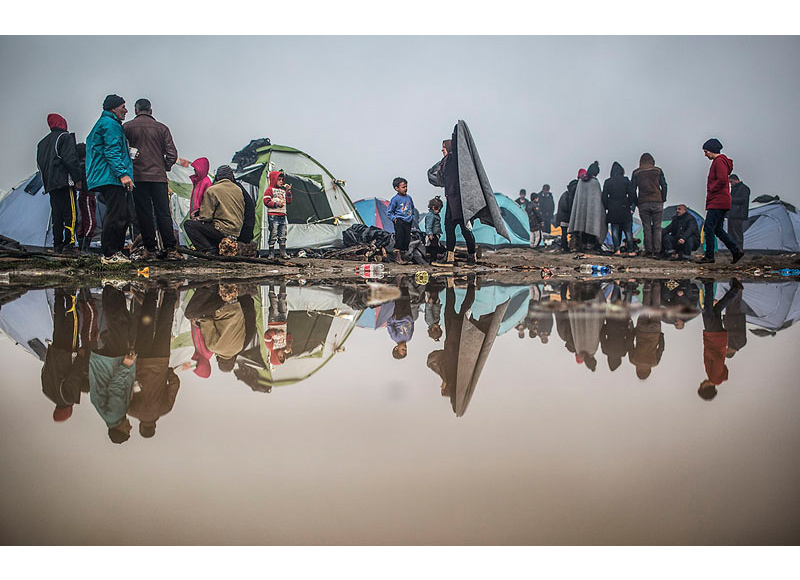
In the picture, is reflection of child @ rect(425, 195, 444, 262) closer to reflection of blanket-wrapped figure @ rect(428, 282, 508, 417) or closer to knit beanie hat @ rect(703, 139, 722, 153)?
knit beanie hat @ rect(703, 139, 722, 153)

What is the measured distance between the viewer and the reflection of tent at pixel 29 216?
365 inches

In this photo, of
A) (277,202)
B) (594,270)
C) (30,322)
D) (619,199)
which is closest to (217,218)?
(277,202)

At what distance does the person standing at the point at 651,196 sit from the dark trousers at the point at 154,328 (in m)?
8.72

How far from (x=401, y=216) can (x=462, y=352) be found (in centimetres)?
646

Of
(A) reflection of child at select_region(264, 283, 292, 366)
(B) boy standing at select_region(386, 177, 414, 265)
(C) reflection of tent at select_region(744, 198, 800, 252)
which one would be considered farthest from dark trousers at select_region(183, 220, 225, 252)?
(C) reflection of tent at select_region(744, 198, 800, 252)

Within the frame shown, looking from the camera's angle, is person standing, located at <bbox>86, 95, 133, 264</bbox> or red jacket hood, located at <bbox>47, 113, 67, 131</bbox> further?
red jacket hood, located at <bbox>47, 113, 67, 131</bbox>

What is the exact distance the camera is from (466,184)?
7176 millimetres

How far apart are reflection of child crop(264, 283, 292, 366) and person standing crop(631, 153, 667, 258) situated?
831 centimetres

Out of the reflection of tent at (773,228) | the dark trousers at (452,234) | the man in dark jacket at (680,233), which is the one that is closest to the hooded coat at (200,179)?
the dark trousers at (452,234)

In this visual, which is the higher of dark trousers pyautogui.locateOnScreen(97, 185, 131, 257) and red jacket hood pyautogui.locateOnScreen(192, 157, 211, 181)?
red jacket hood pyautogui.locateOnScreen(192, 157, 211, 181)

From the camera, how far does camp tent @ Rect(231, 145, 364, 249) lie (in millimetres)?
10000

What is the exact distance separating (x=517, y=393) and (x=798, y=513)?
0.67 meters

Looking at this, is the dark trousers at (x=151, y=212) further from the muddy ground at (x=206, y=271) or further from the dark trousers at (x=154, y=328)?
the dark trousers at (x=154, y=328)

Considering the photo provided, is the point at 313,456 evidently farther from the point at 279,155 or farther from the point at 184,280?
the point at 279,155
